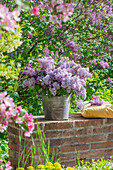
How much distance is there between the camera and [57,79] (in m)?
2.90

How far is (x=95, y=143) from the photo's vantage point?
3053 mm

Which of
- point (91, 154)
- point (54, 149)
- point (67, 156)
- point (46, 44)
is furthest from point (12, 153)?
point (46, 44)

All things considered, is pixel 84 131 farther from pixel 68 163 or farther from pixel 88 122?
pixel 68 163

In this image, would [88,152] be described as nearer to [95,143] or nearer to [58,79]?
[95,143]

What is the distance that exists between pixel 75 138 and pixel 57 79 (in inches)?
24.4

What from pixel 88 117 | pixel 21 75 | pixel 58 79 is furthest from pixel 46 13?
pixel 88 117

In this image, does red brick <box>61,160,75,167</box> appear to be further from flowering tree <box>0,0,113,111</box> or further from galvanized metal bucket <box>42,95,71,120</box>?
flowering tree <box>0,0,113,111</box>

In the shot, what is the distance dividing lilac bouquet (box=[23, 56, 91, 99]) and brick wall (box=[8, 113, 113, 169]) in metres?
0.30

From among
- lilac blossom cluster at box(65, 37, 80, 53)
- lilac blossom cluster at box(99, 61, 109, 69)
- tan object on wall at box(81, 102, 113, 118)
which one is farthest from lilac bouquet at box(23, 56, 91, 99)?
lilac blossom cluster at box(99, 61, 109, 69)

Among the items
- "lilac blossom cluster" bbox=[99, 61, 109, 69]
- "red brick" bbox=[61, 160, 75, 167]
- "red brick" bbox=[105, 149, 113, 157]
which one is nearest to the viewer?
"red brick" bbox=[61, 160, 75, 167]

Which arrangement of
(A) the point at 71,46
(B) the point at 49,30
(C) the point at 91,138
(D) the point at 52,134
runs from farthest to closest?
1. (A) the point at 71,46
2. (B) the point at 49,30
3. (C) the point at 91,138
4. (D) the point at 52,134

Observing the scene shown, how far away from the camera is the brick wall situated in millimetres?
2820

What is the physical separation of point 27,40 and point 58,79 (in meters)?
1.17

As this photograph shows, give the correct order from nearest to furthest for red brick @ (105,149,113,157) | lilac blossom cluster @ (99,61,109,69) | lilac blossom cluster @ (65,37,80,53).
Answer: red brick @ (105,149,113,157) → lilac blossom cluster @ (65,37,80,53) → lilac blossom cluster @ (99,61,109,69)
